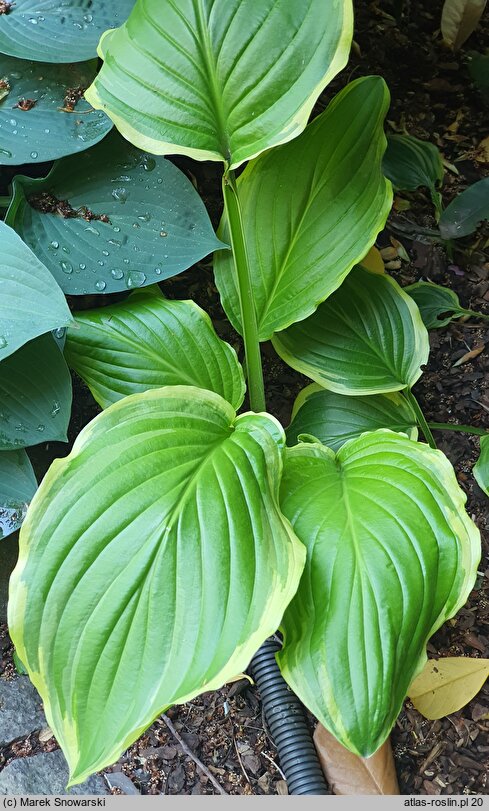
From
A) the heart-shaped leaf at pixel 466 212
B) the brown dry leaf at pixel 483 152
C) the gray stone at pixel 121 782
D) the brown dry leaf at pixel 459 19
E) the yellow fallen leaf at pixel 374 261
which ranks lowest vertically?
the gray stone at pixel 121 782

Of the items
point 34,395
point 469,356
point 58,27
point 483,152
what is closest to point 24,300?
point 34,395

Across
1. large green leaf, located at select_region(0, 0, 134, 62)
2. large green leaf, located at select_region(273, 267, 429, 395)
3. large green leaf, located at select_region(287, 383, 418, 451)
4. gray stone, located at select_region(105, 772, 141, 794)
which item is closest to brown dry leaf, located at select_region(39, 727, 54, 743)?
gray stone, located at select_region(105, 772, 141, 794)

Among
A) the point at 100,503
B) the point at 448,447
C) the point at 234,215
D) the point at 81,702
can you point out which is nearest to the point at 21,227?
the point at 234,215

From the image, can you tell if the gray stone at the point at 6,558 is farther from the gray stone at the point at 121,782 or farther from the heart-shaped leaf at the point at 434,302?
the heart-shaped leaf at the point at 434,302

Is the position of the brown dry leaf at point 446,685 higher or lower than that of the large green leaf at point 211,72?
lower

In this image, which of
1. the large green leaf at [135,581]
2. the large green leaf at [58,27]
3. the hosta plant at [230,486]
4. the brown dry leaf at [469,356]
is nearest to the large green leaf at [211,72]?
the hosta plant at [230,486]

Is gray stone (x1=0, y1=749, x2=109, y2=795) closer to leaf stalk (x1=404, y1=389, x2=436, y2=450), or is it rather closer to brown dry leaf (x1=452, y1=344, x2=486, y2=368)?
leaf stalk (x1=404, y1=389, x2=436, y2=450)
